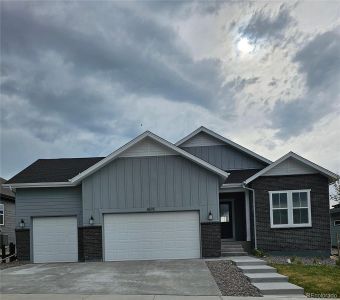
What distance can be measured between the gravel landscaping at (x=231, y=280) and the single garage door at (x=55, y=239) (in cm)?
698

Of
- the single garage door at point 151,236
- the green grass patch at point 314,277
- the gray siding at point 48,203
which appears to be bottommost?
the green grass patch at point 314,277

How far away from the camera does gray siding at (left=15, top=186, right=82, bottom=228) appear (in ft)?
66.7

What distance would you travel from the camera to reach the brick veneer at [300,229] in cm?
2019

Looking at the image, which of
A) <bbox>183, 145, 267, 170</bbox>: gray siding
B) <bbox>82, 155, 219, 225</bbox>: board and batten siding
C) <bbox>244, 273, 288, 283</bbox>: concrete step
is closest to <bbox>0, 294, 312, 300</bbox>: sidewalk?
<bbox>244, 273, 288, 283</bbox>: concrete step

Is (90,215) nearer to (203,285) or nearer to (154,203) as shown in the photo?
(154,203)

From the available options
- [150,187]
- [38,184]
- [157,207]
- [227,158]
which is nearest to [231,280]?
[157,207]

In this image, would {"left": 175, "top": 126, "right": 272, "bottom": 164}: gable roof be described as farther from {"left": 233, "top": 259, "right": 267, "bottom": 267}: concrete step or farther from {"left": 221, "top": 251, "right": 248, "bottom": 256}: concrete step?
{"left": 233, "top": 259, "right": 267, "bottom": 267}: concrete step

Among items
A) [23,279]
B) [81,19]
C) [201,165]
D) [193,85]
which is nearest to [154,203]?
[201,165]

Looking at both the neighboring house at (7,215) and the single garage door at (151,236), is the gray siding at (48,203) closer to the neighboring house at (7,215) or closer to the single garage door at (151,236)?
the single garage door at (151,236)

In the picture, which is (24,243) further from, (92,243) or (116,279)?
(116,279)

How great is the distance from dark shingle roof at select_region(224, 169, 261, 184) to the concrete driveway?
18.0ft

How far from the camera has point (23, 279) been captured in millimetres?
14172

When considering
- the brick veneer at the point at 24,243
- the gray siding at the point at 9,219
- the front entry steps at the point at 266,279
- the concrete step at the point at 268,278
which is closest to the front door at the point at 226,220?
the front entry steps at the point at 266,279

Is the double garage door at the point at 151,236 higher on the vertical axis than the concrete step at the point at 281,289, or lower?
higher
